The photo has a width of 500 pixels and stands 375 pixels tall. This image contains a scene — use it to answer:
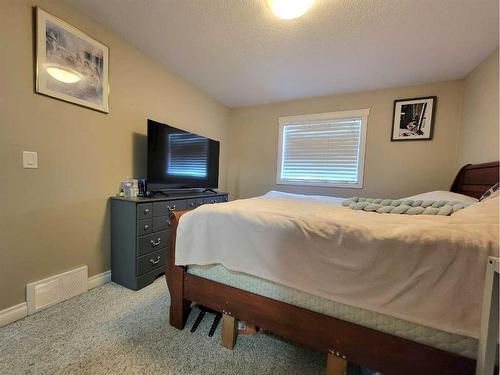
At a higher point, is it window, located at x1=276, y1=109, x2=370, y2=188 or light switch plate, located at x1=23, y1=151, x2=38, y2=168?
window, located at x1=276, y1=109, x2=370, y2=188

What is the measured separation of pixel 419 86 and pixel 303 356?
333 centimetres

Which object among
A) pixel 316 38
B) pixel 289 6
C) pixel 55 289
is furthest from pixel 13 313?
pixel 316 38

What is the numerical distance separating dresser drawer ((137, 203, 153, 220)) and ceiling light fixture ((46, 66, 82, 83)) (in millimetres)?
1150

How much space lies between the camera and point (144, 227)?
191 centimetres

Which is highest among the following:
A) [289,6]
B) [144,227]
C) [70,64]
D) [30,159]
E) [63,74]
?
[289,6]

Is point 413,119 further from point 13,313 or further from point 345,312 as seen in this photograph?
point 13,313

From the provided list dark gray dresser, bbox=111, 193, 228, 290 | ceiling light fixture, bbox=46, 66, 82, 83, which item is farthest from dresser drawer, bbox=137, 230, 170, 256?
ceiling light fixture, bbox=46, 66, 82, 83

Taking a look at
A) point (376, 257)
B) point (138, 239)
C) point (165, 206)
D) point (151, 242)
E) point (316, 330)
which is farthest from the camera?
point (165, 206)

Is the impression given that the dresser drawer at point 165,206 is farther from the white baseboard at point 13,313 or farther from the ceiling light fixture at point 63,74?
the ceiling light fixture at point 63,74

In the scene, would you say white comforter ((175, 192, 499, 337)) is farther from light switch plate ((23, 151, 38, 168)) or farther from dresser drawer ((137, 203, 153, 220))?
light switch plate ((23, 151, 38, 168))

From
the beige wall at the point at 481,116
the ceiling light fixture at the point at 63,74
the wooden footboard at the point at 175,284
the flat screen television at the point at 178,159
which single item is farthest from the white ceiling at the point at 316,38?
the wooden footboard at the point at 175,284

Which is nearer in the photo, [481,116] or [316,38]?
[316,38]

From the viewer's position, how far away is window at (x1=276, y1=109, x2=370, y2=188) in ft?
10.0

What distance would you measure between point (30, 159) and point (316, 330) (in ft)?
7.12
